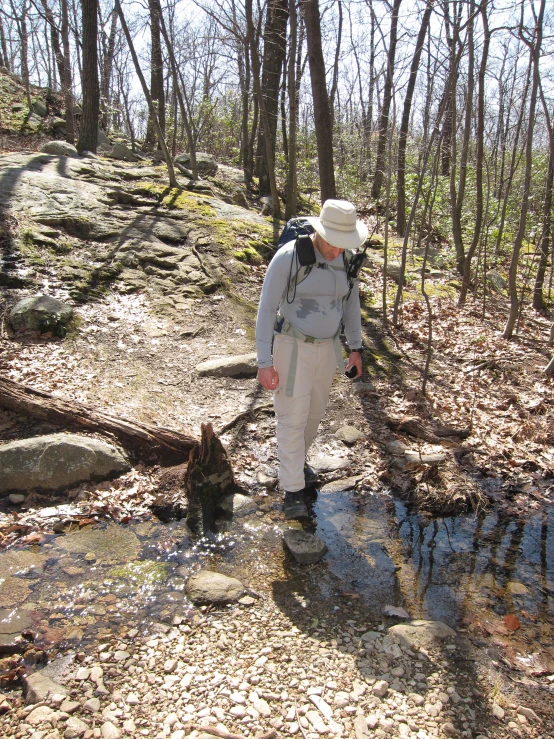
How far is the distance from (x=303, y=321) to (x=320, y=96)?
6089 millimetres

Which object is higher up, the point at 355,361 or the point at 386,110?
the point at 386,110

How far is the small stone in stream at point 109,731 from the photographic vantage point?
7.85 ft

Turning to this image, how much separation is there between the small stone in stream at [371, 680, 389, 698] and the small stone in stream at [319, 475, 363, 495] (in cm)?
215

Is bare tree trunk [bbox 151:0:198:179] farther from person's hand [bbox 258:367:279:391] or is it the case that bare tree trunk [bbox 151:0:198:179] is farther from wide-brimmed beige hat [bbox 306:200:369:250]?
person's hand [bbox 258:367:279:391]

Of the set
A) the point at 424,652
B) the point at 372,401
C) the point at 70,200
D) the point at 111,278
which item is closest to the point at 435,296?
the point at 372,401

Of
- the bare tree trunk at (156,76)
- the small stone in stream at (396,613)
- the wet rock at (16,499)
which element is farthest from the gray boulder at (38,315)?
the bare tree trunk at (156,76)

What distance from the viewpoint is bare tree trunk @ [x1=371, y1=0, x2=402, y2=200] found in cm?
920

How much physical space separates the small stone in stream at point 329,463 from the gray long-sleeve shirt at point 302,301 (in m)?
1.65

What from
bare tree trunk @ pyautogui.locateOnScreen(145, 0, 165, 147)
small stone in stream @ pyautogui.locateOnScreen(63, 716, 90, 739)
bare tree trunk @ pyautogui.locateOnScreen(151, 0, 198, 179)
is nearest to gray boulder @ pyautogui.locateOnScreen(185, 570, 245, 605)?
small stone in stream @ pyautogui.locateOnScreen(63, 716, 90, 739)

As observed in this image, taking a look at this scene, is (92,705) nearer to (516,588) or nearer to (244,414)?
(516,588)

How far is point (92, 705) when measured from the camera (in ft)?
8.36

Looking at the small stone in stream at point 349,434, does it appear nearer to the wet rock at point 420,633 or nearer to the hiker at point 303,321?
the hiker at point 303,321

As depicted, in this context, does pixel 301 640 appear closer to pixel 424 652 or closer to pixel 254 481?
pixel 424 652

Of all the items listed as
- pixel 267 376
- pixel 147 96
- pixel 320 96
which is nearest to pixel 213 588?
pixel 267 376
